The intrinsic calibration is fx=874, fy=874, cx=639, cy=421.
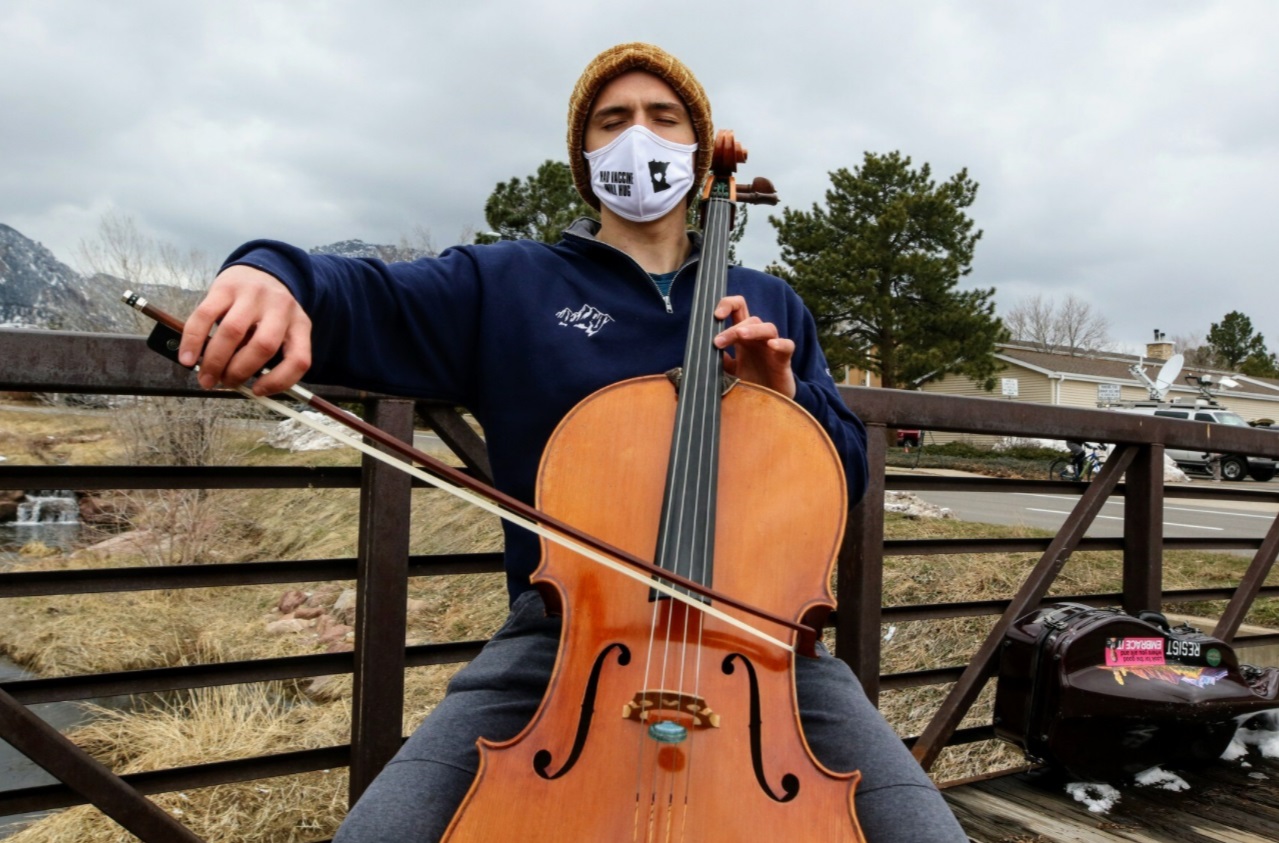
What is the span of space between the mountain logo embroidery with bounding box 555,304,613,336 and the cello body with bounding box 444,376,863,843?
0.26 meters

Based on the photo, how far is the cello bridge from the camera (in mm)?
1099

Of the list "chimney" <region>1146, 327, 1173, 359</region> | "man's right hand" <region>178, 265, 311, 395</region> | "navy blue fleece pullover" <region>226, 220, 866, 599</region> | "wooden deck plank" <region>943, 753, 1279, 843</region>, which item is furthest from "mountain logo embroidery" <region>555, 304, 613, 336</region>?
"chimney" <region>1146, 327, 1173, 359</region>

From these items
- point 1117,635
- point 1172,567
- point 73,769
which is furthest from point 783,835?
point 1172,567

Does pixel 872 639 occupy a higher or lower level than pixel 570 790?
lower

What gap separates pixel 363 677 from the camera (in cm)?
188

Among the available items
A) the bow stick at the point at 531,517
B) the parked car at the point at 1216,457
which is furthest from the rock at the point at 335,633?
the parked car at the point at 1216,457

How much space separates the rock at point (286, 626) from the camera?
8.37 meters

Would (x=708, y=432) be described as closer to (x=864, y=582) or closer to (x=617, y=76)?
(x=617, y=76)

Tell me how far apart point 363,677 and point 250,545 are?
1059cm

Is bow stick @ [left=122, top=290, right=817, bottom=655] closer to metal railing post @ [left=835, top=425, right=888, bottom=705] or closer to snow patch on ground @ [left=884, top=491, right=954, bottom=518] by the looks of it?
metal railing post @ [left=835, top=425, right=888, bottom=705]

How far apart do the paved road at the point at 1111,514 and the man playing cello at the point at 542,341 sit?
7.86 m

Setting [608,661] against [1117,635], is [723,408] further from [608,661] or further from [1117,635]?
[1117,635]

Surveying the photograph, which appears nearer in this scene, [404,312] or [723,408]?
[723,408]

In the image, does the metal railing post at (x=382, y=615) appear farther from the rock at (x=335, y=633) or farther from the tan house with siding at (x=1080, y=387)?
the tan house with siding at (x=1080, y=387)
